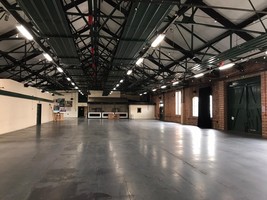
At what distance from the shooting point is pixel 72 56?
8.53 metres

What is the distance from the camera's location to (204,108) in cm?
1532

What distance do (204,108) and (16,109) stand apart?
11.7 metres

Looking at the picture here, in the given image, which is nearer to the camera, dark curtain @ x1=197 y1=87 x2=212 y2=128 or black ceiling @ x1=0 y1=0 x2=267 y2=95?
black ceiling @ x1=0 y1=0 x2=267 y2=95

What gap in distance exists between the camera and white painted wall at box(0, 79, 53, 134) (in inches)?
430

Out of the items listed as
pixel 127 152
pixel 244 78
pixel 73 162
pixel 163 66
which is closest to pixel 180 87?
pixel 163 66

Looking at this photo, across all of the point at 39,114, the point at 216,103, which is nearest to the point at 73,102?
the point at 39,114

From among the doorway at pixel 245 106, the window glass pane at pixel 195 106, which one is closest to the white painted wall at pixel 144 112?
the window glass pane at pixel 195 106

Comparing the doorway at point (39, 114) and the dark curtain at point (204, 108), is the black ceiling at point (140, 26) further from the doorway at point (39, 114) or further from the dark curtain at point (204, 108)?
the doorway at point (39, 114)

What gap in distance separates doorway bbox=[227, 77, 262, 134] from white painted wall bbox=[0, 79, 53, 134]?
39.5 ft

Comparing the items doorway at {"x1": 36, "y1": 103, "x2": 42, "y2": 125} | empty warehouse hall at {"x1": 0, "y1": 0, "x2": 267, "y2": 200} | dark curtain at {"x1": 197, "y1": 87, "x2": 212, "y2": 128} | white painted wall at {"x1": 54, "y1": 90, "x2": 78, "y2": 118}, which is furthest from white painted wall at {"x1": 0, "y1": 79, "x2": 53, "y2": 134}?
white painted wall at {"x1": 54, "y1": 90, "x2": 78, "y2": 118}

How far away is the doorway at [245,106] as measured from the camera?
10.8 metres

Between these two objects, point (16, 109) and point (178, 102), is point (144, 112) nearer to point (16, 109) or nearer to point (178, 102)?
point (178, 102)

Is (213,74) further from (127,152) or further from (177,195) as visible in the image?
(177,195)

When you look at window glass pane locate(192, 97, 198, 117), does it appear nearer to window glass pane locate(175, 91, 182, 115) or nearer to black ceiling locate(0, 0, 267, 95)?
window glass pane locate(175, 91, 182, 115)
